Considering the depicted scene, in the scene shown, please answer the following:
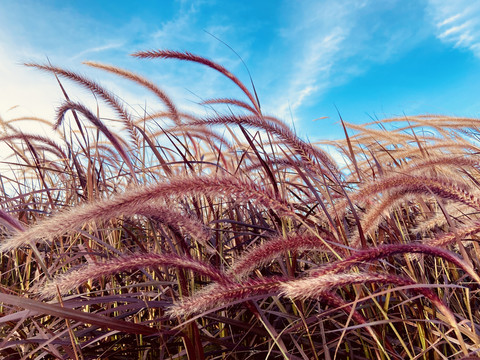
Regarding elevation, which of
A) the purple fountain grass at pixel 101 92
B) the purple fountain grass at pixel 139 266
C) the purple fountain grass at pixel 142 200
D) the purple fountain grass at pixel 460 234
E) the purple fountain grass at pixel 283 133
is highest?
the purple fountain grass at pixel 101 92

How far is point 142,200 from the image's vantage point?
46.4 inches

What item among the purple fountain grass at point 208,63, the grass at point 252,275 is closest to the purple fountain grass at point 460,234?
the grass at point 252,275

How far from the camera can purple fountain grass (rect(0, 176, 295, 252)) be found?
3.65ft

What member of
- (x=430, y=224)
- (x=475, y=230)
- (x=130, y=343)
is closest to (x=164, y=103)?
(x=130, y=343)

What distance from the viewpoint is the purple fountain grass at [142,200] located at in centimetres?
111

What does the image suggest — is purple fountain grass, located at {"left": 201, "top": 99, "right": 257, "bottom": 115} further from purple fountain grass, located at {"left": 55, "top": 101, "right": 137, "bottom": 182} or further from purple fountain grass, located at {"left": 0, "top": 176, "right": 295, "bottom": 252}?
purple fountain grass, located at {"left": 0, "top": 176, "right": 295, "bottom": 252}

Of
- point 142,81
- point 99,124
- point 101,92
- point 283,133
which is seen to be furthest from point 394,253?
point 142,81

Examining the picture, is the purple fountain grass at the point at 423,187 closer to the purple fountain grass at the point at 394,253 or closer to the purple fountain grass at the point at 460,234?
the purple fountain grass at the point at 460,234

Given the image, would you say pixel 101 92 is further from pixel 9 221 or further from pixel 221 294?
pixel 221 294

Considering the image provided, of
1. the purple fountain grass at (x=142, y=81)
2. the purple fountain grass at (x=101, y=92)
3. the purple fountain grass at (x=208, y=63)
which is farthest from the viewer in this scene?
the purple fountain grass at (x=142, y=81)

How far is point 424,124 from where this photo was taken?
3.67m

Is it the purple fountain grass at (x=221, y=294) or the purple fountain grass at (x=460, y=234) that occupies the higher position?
the purple fountain grass at (x=221, y=294)

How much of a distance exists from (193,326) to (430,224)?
1.21 meters

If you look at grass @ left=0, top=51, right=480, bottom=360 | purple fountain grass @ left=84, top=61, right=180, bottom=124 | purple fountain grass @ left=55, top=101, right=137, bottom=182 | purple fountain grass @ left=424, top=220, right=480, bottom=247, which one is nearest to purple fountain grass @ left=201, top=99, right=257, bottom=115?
grass @ left=0, top=51, right=480, bottom=360
